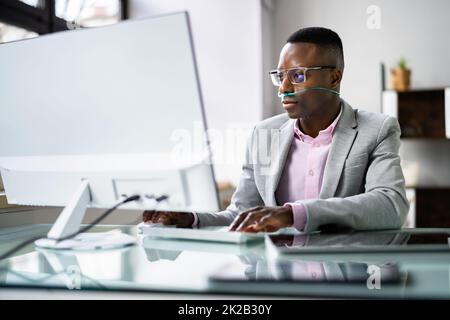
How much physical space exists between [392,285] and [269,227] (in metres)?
0.35

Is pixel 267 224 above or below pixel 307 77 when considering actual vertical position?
below

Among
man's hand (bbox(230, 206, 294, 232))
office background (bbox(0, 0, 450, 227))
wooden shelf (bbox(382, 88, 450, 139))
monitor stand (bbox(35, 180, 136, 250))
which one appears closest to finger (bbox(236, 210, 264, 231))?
man's hand (bbox(230, 206, 294, 232))

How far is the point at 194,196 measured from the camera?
0.86 meters

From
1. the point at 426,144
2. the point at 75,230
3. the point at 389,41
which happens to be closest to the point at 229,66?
the point at 389,41

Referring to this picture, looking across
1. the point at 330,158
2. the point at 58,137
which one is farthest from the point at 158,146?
the point at 330,158

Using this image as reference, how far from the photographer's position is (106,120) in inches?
35.9

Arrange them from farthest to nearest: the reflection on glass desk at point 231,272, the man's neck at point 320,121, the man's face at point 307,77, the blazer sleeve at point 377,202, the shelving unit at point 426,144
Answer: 1. the shelving unit at point 426,144
2. the man's neck at point 320,121
3. the man's face at point 307,77
4. the blazer sleeve at point 377,202
5. the reflection on glass desk at point 231,272

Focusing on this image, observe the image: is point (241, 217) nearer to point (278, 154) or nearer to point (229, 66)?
point (278, 154)

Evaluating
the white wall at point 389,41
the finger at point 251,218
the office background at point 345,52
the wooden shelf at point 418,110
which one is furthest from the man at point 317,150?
the white wall at point 389,41

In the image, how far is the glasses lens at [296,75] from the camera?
4.65ft

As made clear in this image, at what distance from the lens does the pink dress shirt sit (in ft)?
4.78

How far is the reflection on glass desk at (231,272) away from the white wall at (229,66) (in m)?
3.19

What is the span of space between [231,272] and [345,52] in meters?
3.76

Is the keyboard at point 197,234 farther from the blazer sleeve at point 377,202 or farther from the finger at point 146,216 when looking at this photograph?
the blazer sleeve at point 377,202
